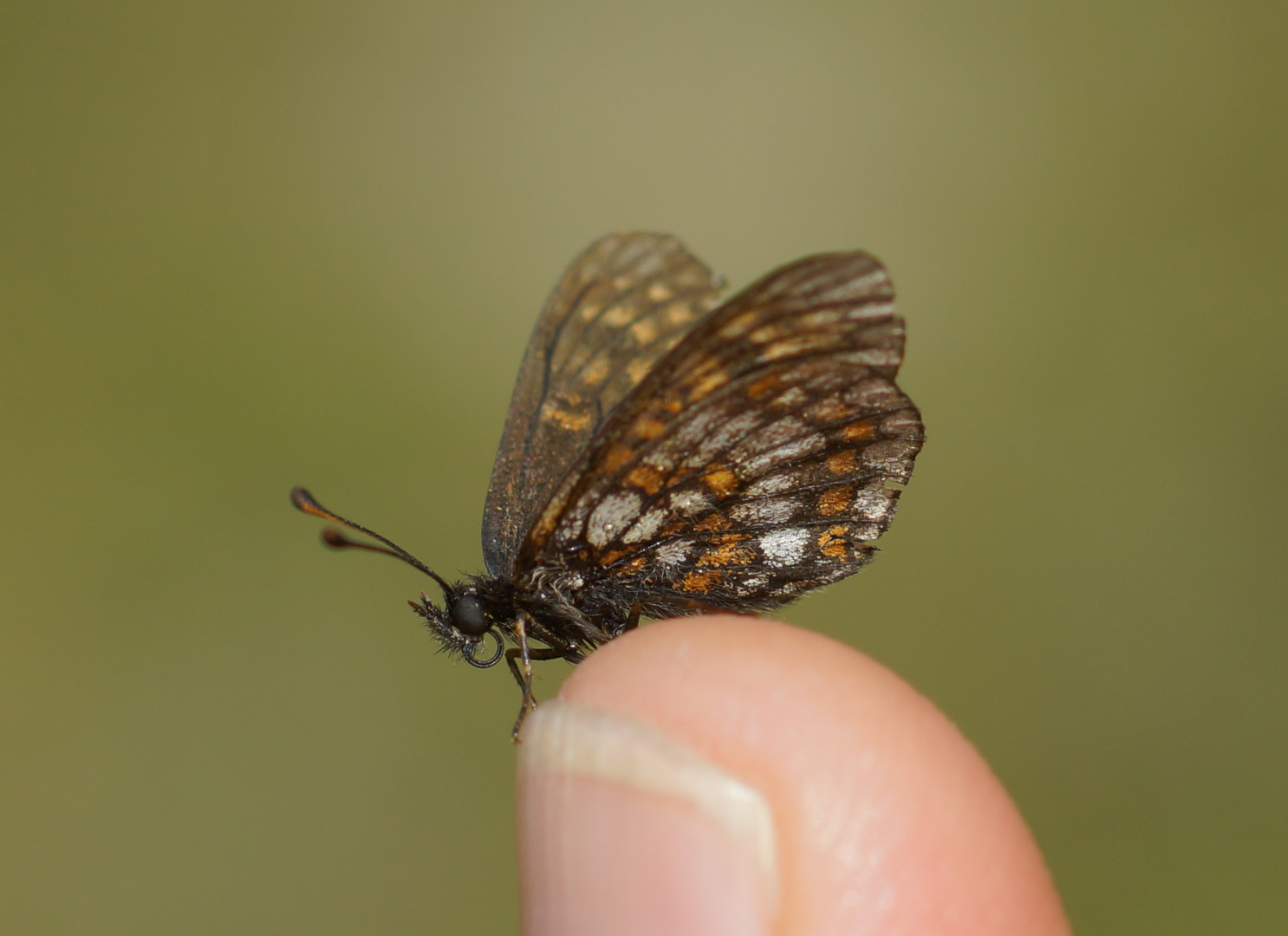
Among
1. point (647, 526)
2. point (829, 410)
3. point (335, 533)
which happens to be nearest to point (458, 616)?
point (335, 533)

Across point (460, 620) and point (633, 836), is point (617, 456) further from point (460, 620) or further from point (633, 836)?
point (633, 836)

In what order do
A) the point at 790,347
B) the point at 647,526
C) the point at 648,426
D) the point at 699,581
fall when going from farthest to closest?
the point at 699,581, the point at 647,526, the point at 648,426, the point at 790,347

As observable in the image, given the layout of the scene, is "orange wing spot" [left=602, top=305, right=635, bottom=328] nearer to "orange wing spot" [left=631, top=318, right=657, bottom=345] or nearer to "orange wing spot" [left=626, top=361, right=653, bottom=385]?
"orange wing spot" [left=631, top=318, right=657, bottom=345]

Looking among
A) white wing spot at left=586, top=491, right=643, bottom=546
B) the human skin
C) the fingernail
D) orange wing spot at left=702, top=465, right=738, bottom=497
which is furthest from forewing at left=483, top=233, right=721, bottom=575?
the fingernail

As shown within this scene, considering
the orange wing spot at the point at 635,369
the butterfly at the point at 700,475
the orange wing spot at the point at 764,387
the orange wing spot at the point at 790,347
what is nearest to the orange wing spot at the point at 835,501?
the butterfly at the point at 700,475

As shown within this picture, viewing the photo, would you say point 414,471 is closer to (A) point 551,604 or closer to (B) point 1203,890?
(A) point 551,604
